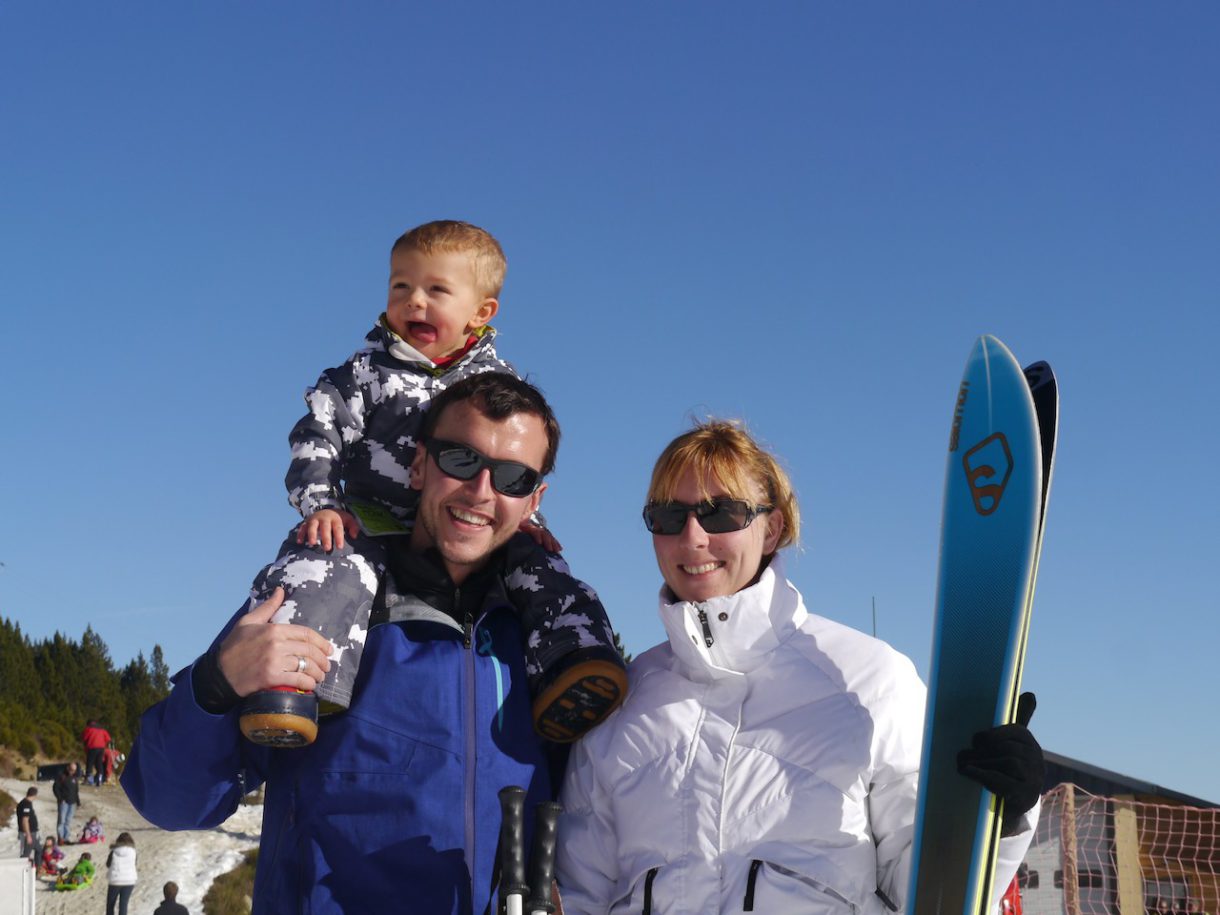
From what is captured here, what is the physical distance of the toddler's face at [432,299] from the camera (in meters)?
3.90

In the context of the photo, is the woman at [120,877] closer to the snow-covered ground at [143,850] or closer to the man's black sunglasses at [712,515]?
the snow-covered ground at [143,850]

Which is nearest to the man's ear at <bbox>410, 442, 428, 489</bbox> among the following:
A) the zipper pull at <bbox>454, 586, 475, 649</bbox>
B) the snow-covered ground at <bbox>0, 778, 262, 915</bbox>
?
the zipper pull at <bbox>454, 586, 475, 649</bbox>

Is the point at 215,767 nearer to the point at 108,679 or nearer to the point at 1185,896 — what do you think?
the point at 1185,896

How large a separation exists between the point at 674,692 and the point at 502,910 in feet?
2.19

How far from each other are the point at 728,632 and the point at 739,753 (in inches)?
11.7

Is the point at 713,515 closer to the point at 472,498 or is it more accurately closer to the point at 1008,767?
the point at 472,498

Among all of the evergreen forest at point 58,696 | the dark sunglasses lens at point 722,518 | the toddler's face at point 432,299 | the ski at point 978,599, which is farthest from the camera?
the evergreen forest at point 58,696

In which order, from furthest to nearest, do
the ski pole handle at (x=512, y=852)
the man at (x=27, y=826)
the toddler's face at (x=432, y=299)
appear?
the man at (x=27, y=826) → the toddler's face at (x=432, y=299) → the ski pole handle at (x=512, y=852)

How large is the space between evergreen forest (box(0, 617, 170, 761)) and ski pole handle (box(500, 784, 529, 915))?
3271 cm

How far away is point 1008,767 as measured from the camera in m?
2.77

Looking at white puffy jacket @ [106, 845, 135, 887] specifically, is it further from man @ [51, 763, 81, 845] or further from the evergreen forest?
the evergreen forest

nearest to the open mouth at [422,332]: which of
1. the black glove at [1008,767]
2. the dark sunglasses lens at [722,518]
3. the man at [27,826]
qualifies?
the dark sunglasses lens at [722,518]

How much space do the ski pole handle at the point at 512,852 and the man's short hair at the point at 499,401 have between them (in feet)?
3.16

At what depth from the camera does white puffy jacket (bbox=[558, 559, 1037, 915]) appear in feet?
8.81
